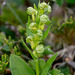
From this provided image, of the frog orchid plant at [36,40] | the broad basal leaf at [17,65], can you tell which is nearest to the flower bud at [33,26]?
the frog orchid plant at [36,40]

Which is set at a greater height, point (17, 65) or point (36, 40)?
point (36, 40)

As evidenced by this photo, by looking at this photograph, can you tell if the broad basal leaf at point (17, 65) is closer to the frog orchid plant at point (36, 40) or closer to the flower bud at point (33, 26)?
the frog orchid plant at point (36, 40)

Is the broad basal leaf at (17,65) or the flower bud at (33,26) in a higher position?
the flower bud at (33,26)

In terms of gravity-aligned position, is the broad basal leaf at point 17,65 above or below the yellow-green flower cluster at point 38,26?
below

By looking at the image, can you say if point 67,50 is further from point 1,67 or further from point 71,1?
point 71,1

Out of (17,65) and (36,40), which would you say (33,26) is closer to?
(36,40)

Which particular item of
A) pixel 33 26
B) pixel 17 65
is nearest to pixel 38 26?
pixel 33 26

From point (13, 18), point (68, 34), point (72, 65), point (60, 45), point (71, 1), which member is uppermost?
point (71, 1)

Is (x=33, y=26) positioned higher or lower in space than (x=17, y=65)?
higher

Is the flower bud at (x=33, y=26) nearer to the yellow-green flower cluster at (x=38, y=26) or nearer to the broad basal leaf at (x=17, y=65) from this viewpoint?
the yellow-green flower cluster at (x=38, y=26)

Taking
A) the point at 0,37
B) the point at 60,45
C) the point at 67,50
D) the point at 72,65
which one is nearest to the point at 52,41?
the point at 60,45

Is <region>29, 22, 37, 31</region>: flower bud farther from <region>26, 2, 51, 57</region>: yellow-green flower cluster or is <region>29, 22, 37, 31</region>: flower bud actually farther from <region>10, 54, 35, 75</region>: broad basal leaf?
<region>10, 54, 35, 75</region>: broad basal leaf
